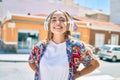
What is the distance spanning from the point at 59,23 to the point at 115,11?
39777 mm

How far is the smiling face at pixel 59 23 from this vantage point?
8.65ft

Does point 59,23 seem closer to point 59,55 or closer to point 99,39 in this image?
point 59,55

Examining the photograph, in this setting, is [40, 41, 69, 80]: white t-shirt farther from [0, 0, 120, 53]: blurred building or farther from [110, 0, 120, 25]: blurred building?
[110, 0, 120, 25]: blurred building

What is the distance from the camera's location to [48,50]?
8.57ft

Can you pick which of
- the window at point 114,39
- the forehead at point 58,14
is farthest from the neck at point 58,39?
the window at point 114,39

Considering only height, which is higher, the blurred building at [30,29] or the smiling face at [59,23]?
the smiling face at [59,23]

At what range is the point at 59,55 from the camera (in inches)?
101

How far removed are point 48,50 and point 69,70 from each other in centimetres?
35

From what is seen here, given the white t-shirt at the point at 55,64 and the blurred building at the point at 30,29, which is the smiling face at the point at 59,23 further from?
the blurred building at the point at 30,29

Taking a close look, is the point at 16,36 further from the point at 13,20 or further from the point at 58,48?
the point at 58,48

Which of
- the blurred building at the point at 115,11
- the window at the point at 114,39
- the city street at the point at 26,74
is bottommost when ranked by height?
the window at the point at 114,39

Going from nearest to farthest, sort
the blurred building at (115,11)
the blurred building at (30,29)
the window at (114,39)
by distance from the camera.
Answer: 1. the blurred building at (30,29)
2. the window at (114,39)
3. the blurred building at (115,11)

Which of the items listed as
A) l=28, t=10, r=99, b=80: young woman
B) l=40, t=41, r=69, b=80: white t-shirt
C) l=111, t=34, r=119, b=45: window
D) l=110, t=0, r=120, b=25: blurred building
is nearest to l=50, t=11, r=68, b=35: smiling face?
l=28, t=10, r=99, b=80: young woman

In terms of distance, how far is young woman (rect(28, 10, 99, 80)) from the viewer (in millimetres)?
2477
